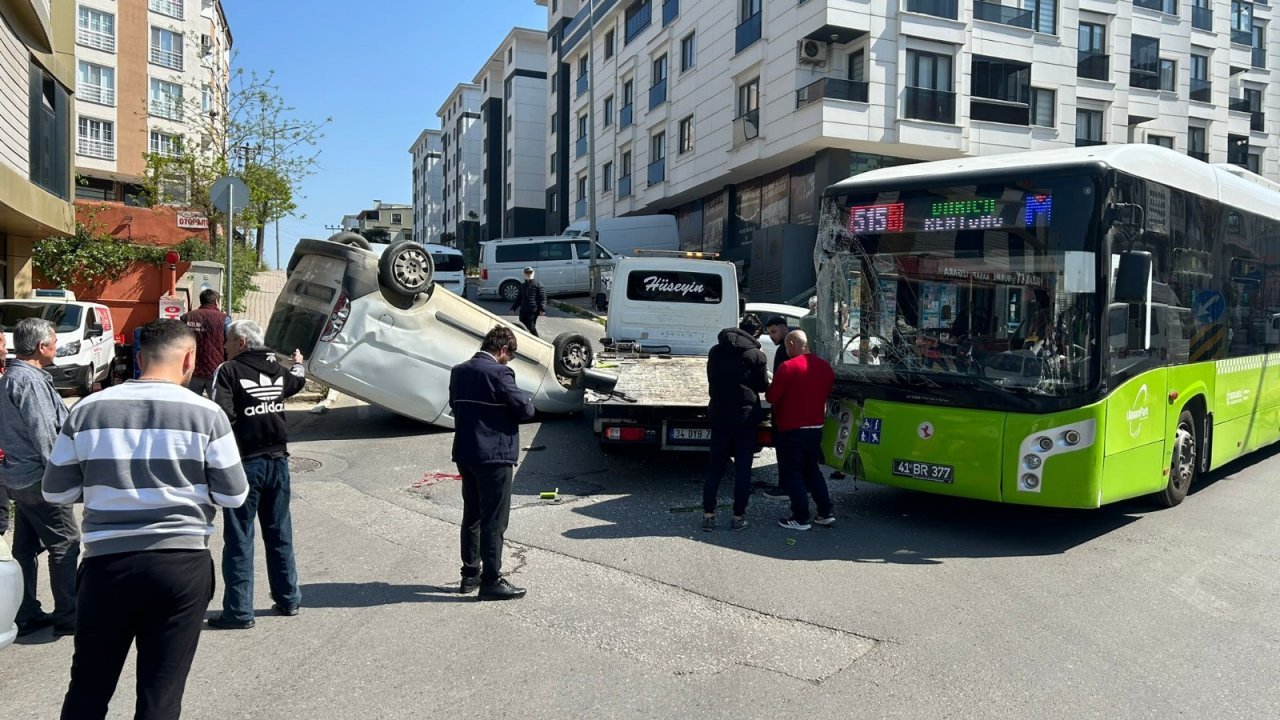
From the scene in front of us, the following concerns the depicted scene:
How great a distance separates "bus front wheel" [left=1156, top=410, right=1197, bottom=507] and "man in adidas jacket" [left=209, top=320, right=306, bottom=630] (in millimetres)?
7375

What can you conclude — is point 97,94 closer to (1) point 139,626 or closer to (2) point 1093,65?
(2) point 1093,65

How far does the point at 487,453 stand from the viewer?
5.67 m

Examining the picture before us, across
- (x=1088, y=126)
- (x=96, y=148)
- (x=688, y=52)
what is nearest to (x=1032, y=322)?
(x=1088, y=126)

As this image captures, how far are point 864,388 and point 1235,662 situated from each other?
3.52 metres

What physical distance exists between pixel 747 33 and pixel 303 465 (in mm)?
25013

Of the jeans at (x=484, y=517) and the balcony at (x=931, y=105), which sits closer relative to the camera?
the jeans at (x=484, y=517)

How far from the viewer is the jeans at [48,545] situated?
487cm

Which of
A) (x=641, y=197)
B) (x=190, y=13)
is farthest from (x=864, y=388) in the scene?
(x=190, y=13)

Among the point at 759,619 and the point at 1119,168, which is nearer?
the point at 759,619

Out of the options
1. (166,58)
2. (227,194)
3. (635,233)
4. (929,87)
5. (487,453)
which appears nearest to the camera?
(487,453)

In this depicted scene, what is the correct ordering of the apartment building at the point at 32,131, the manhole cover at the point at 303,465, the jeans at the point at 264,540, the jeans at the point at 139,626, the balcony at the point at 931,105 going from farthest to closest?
the balcony at the point at 931,105 → the apartment building at the point at 32,131 → the manhole cover at the point at 303,465 → the jeans at the point at 264,540 → the jeans at the point at 139,626

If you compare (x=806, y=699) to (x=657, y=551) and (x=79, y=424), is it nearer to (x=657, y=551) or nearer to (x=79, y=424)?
(x=657, y=551)

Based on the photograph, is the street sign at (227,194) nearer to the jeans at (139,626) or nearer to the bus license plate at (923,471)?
the bus license plate at (923,471)

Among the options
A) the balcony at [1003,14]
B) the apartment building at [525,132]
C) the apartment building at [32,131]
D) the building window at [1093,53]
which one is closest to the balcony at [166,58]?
the apartment building at [525,132]
